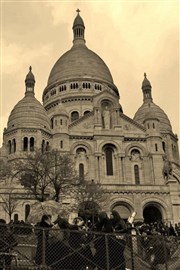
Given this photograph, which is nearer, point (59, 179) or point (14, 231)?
point (14, 231)

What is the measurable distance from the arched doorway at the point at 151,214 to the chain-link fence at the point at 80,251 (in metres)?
36.0

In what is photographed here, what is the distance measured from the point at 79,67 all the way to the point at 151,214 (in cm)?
3467

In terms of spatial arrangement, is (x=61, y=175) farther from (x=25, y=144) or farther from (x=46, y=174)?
(x=25, y=144)

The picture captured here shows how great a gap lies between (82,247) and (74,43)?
7823cm

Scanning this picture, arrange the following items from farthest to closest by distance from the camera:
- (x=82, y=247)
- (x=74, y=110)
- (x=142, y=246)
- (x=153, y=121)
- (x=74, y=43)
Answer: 1. (x=74, y=43)
2. (x=74, y=110)
3. (x=153, y=121)
4. (x=142, y=246)
5. (x=82, y=247)

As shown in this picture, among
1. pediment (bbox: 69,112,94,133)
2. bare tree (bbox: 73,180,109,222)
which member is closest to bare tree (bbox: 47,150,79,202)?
bare tree (bbox: 73,180,109,222)

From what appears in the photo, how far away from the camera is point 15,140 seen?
57.7 meters

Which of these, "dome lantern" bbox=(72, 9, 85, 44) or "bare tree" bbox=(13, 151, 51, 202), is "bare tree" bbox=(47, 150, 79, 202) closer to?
"bare tree" bbox=(13, 151, 51, 202)

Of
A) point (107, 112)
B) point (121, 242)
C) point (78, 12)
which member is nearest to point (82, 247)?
point (121, 242)

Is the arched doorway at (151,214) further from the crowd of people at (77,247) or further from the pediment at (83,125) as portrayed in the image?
the crowd of people at (77,247)

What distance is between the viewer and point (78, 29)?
304 ft

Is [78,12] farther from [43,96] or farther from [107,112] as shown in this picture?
[107,112]

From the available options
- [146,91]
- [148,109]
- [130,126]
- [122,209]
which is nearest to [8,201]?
[122,209]

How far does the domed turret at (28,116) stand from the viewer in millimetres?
58875
